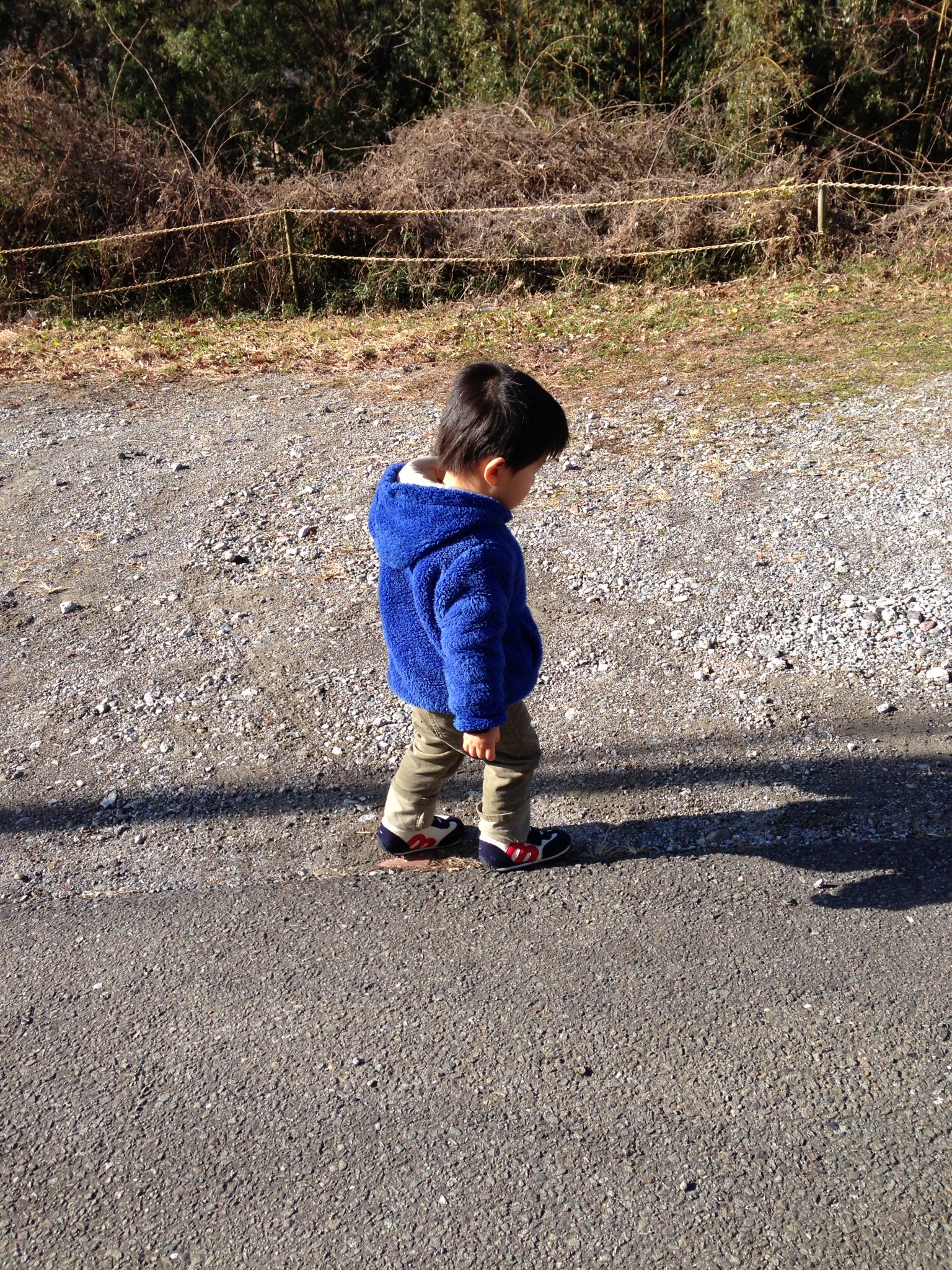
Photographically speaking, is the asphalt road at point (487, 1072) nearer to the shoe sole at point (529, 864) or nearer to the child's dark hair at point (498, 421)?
the shoe sole at point (529, 864)

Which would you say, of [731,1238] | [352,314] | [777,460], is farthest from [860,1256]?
[352,314]

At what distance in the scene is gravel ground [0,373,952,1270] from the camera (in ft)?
6.60

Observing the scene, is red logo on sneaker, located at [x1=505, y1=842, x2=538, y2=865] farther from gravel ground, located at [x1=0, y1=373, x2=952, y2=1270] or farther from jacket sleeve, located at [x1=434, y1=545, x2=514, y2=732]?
jacket sleeve, located at [x1=434, y1=545, x2=514, y2=732]

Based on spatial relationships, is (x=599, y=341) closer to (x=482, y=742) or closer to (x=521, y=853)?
(x=521, y=853)

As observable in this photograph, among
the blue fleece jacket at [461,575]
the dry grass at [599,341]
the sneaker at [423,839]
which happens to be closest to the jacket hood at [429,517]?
the blue fleece jacket at [461,575]

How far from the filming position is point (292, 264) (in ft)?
35.6

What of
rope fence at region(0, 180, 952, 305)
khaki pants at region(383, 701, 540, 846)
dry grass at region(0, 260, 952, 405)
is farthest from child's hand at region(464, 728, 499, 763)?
rope fence at region(0, 180, 952, 305)

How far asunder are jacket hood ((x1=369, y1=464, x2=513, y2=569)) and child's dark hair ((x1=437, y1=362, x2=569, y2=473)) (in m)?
0.09

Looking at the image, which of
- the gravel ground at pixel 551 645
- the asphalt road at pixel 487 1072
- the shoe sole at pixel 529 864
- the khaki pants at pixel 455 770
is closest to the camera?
the asphalt road at pixel 487 1072

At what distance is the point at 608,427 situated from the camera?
668 centimetres

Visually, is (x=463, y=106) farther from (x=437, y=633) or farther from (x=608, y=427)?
(x=437, y=633)

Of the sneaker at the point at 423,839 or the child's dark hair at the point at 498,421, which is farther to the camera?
the sneaker at the point at 423,839

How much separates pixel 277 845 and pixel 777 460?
4.00 m

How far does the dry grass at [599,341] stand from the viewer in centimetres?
769
